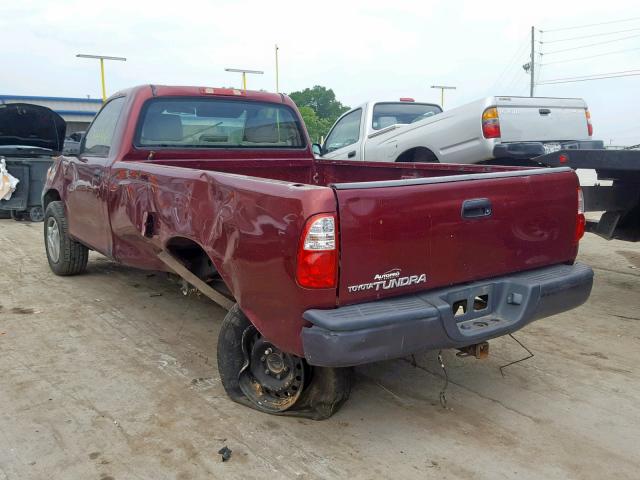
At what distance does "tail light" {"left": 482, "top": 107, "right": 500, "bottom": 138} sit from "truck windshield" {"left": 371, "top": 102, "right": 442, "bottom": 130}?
1936 millimetres

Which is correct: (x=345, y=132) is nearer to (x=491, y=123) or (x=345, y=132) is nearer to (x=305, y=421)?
(x=491, y=123)

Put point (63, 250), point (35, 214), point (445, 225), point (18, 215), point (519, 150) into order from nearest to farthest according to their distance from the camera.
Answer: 1. point (445, 225)
2. point (63, 250)
3. point (519, 150)
4. point (35, 214)
5. point (18, 215)

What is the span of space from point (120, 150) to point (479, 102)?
14.8ft

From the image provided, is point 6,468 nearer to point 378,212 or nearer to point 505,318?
point 378,212

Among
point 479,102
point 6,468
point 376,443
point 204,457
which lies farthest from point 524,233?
point 479,102

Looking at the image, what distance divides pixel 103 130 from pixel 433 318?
3847mm

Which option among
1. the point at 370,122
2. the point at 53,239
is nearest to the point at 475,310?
the point at 53,239

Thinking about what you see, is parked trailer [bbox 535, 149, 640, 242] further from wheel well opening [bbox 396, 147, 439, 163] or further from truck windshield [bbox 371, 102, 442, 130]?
truck windshield [bbox 371, 102, 442, 130]

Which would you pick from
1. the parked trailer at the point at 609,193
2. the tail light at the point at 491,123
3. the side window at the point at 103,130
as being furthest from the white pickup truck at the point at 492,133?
the side window at the point at 103,130

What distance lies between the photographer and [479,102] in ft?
23.9

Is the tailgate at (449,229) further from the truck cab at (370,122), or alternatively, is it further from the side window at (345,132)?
the side window at (345,132)

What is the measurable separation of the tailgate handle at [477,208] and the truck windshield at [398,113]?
6.15m

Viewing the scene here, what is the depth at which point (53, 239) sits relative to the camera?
643 centimetres

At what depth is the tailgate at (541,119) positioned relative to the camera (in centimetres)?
718
